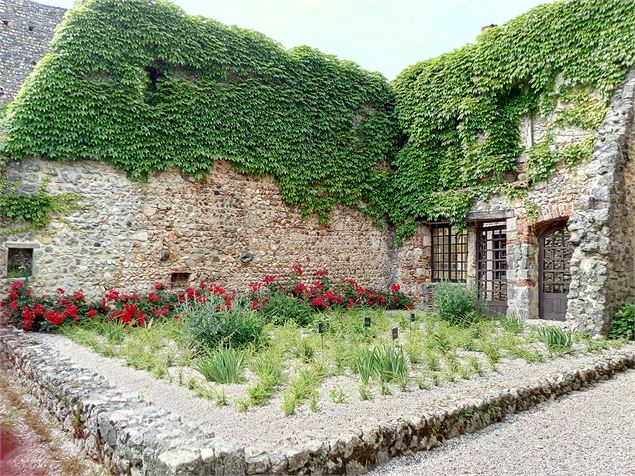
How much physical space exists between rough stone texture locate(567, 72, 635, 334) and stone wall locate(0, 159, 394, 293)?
4.75 meters

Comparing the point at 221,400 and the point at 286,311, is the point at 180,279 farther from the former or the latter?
the point at 221,400

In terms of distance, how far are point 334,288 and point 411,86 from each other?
5.27m

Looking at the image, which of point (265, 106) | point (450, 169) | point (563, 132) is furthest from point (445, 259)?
point (265, 106)

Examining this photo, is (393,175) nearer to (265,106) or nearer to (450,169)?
(450,169)

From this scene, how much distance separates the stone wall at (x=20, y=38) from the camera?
11931mm

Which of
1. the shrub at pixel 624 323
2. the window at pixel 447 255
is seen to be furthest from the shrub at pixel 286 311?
the shrub at pixel 624 323

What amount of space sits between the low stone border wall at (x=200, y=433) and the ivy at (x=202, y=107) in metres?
4.39

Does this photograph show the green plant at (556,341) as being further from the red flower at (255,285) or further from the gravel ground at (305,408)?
the red flower at (255,285)

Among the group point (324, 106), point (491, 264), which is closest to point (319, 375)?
point (491, 264)

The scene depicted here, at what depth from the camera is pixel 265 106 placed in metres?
9.38

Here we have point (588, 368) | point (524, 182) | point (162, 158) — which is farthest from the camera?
point (524, 182)

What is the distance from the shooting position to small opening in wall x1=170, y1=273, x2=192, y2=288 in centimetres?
827

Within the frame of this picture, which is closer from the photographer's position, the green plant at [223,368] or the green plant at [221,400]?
the green plant at [221,400]

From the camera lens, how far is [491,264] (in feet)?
32.8
